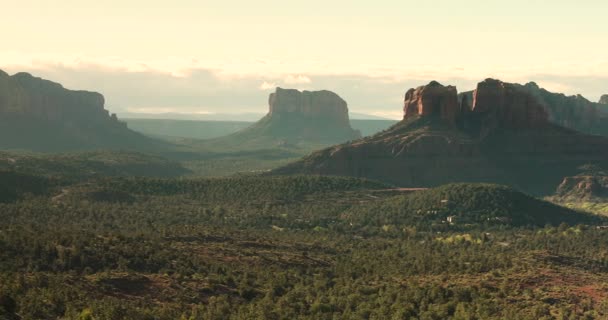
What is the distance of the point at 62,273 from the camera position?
97062 millimetres

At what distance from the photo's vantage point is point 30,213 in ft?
491

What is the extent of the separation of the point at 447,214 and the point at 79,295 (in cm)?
10812

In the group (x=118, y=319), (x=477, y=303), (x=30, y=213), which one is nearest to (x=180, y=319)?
(x=118, y=319)

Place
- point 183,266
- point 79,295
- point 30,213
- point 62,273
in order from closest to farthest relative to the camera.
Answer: point 79,295 < point 62,273 < point 183,266 < point 30,213

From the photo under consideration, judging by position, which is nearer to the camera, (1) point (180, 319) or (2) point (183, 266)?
(1) point (180, 319)

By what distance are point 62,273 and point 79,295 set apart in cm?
1125

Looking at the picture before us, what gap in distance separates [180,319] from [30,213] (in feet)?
249

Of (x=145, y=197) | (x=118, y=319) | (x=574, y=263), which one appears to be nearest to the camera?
(x=118, y=319)

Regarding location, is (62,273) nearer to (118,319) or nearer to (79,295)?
(79,295)

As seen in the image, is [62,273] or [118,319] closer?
[118,319]

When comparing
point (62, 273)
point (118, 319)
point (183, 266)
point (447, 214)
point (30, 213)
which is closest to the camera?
point (118, 319)

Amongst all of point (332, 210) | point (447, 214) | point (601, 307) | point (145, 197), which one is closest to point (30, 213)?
point (145, 197)

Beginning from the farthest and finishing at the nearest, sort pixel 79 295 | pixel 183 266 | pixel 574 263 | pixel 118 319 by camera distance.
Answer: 1. pixel 574 263
2. pixel 183 266
3. pixel 79 295
4. pixel 118 319

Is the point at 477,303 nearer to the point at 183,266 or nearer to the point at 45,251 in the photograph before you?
the point at 183,266
